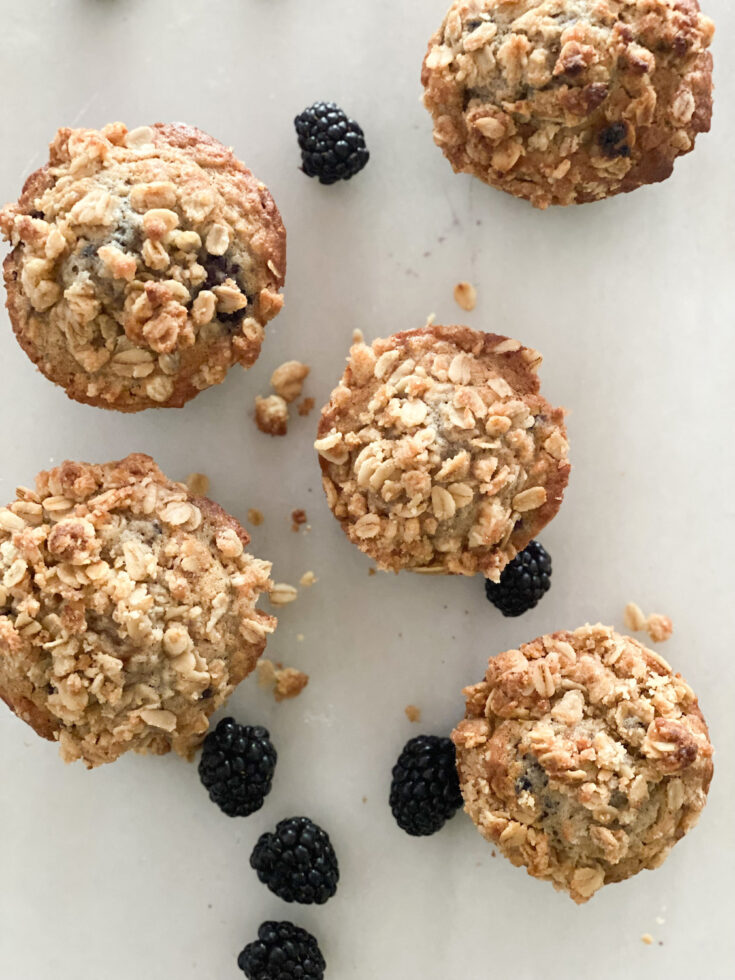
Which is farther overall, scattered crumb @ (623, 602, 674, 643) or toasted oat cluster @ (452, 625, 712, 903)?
scattered crumb @ (623, 602, 674, 643)

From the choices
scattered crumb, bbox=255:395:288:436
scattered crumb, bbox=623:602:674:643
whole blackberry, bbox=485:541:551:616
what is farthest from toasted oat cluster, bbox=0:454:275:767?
scattered crumb, bbox=623:602:674:643

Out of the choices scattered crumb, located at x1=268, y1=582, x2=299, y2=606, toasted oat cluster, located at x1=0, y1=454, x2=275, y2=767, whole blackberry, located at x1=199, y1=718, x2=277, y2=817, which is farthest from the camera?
scattered crumb, located at x1=268, y1=582, x2=299, y2=606

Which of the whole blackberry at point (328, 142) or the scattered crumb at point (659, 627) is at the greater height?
the whole blackberry at point (328, 142)

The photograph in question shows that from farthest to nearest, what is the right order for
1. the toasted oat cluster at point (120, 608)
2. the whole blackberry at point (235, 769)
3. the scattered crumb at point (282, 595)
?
the scattered crumb at point (282, 595) → the whole blackberry at point (235, 769) → the toasted oat cluster at point (120, 608)

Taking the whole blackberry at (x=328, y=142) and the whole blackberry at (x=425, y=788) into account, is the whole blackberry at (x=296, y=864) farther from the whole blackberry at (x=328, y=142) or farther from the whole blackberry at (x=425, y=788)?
the whole blackberry at (x=328, y=142)

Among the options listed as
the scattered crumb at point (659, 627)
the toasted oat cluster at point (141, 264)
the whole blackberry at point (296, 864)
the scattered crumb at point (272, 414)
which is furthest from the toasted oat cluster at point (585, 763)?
the toasted oat cluster at point (141, 264)

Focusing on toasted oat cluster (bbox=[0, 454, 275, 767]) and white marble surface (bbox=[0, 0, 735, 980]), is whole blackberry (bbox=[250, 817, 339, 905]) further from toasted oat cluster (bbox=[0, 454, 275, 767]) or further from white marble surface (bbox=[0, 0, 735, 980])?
toasted oat cluster (bbox=[0, 454, 275, 767])

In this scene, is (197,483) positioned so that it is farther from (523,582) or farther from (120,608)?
(523,582)

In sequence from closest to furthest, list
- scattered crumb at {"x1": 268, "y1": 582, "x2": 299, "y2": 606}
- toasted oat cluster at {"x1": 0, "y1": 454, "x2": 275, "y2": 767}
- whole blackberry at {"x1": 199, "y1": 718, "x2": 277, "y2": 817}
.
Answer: toasted oat cluster at {"x1": 0, "y1": 454, "x2": 275, "y2": 767}
whole blackberry at {"x1": 199, "y1": 718, "x2": 277, "y2": 817}
scattered crumb at {"x1": 268, "y1": 582, "x2": 299, "y2": 606}
